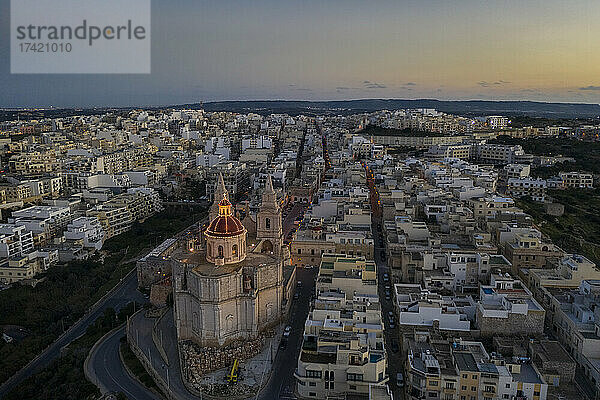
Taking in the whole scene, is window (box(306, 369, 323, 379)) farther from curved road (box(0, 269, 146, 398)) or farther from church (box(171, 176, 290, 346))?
curved road (box(0, 269, 146, 398))

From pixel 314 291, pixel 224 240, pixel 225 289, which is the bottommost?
pixel 314 291

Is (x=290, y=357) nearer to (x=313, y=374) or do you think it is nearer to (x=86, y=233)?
(x=313, y=374)

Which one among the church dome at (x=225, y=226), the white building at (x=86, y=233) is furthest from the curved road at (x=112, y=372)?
the white building at (x=86, y=233)

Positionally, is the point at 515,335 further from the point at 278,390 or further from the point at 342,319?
the point at 278,390

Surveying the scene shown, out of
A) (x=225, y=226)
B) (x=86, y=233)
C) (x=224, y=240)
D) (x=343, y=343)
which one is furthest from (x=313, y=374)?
(x=86, y=233)

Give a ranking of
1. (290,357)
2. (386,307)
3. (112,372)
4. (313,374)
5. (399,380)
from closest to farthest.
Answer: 1. (313,374)
2. (399,380)
3. (290,357)
4. (112,372)
5. (386,307)

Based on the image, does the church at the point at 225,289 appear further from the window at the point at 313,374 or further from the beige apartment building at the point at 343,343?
the window at the point at 313,374

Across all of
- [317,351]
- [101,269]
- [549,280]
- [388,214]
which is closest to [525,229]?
[549,280]

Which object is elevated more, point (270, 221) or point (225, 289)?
point (270, 221)
